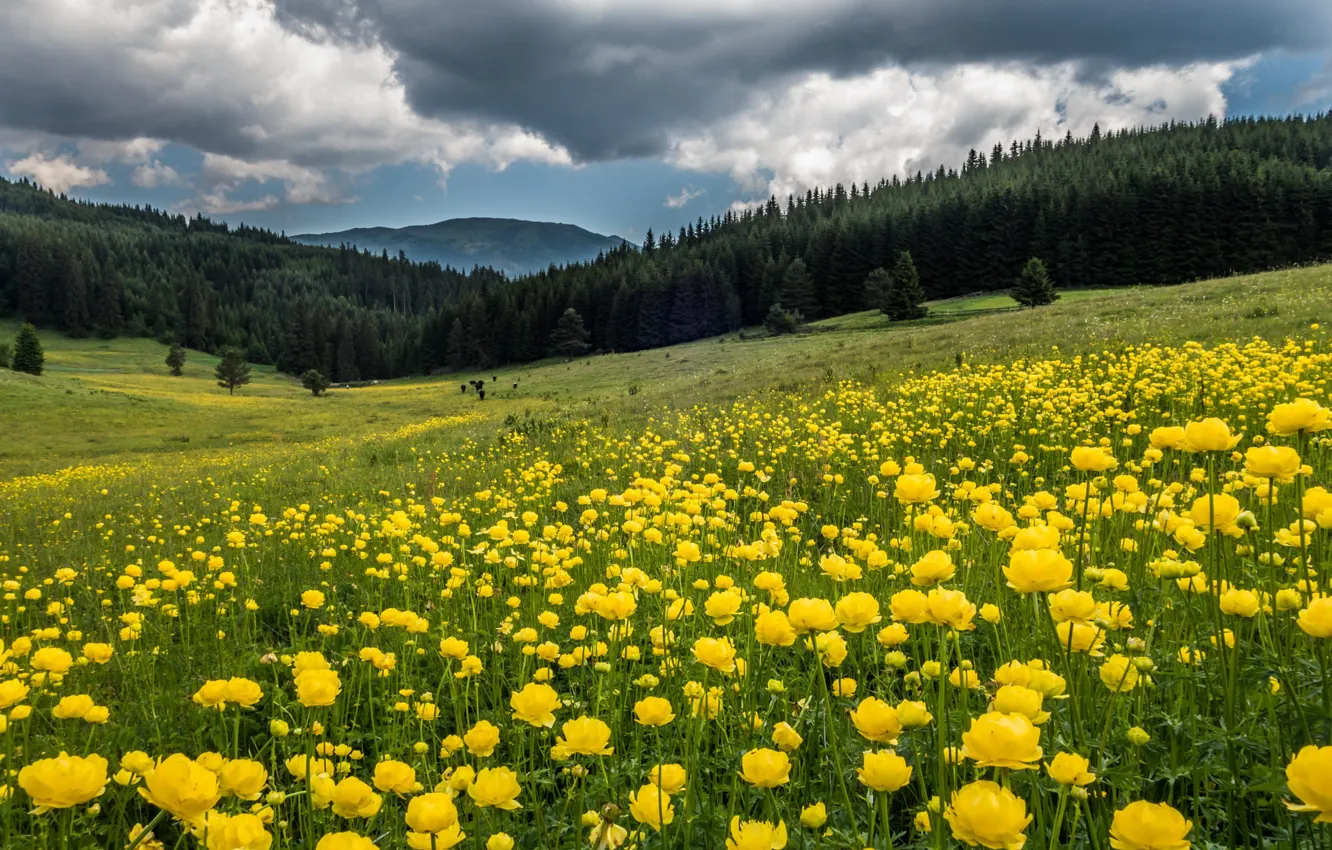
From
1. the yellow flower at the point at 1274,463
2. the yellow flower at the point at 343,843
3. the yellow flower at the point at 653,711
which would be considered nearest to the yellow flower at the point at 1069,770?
the yellow flower at the point at 653,711

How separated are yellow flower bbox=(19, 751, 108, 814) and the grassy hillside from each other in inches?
569

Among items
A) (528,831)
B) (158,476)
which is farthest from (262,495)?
(528,831)

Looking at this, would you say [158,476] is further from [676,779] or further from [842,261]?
[842,261]

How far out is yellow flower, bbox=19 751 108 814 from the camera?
1.33 m

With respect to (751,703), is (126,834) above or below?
below

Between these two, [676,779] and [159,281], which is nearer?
[676,779]

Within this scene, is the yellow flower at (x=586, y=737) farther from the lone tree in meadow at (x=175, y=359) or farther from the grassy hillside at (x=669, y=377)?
the lone tree in meadow at (x=175, y=359)

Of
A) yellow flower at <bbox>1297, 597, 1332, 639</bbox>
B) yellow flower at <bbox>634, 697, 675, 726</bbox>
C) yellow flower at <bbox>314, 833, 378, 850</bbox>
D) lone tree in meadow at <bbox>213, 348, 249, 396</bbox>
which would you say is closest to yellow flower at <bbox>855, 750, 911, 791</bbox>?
yellow flower at <bbox>634, 697, 675, 726</bbox>

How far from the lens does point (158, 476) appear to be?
51.5ft

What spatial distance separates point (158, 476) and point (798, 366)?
18280 mm

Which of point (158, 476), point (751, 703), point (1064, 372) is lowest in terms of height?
point (158, 476)

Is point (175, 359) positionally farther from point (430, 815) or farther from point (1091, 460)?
point (1091, 460)

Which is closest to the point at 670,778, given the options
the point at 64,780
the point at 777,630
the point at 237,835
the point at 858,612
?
the point at 777,630

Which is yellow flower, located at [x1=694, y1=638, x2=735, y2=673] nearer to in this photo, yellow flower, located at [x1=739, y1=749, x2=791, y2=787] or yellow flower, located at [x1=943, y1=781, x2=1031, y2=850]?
yellow flower, located at [x1=739, y1=749, x2=791, y2=787]
